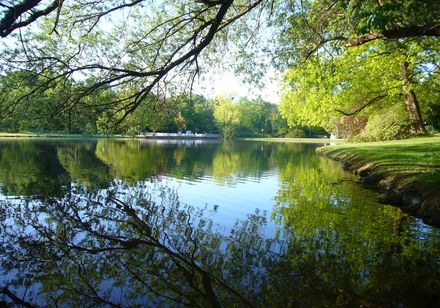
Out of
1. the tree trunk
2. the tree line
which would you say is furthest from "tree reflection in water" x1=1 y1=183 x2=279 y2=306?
the tree trunk

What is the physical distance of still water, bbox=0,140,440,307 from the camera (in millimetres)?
5984

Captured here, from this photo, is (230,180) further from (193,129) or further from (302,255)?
(193,129)

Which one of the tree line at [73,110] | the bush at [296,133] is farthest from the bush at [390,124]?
the bush at [296,133]

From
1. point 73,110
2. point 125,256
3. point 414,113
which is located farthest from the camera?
point 414,113

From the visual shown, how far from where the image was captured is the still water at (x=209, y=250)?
598 cm

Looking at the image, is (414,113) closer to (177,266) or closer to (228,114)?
(177,266)

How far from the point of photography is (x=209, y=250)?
806 centimetres

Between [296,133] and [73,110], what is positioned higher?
[73,110]

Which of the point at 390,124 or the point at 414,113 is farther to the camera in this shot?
the point at 390,124

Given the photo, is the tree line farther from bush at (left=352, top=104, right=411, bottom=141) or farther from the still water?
bush at (left=352, top=104, right=411, bottom=141)

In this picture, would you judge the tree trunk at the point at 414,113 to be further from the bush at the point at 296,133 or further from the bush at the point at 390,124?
the bush at the point at 296,133

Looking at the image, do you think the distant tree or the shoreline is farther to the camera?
the distant tree

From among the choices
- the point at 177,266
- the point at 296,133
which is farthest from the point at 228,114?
the point at 177,266

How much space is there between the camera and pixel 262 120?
132 meters
